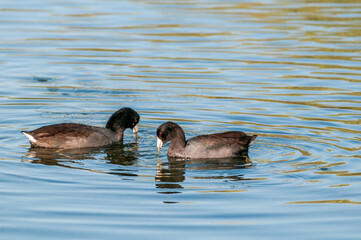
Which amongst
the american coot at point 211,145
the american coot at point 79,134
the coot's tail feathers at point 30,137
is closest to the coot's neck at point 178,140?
the american coot at point 211,145

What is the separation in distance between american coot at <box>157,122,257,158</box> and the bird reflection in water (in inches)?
3.7

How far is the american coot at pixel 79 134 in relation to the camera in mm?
12398

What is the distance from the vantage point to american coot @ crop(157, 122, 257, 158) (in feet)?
39.0

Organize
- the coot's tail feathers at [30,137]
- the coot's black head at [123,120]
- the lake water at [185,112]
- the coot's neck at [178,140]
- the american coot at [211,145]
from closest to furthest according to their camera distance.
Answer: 1. the lake water at [185,112]
2. the american coot at [211,145]
3. the coot's neck at [178,140]
4. the coot's tail feathers at [30,137]
5. the coot's black head at [123,120]

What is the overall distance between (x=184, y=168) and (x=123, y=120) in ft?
7.98

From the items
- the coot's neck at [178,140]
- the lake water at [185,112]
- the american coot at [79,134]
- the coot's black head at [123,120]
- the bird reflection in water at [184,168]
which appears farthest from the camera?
the coot's black head at [123,120]

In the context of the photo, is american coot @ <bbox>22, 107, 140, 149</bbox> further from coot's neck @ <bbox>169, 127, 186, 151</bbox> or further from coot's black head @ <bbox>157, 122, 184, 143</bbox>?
coot's neck @ <bbox>169, 127, 186, 151</bbox>

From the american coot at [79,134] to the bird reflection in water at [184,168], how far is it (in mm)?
1464

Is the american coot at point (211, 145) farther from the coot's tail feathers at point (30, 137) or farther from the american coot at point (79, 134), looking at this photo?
the coot's tail feathers at point (30, 137)

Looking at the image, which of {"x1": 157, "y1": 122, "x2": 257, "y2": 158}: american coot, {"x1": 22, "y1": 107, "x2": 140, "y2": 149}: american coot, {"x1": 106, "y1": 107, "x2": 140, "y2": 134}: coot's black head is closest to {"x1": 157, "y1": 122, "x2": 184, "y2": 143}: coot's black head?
{"x1": 157, "y1": 122, "x2": 257, "y2": 158}: american coot

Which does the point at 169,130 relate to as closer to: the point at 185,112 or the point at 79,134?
the point at 79,134

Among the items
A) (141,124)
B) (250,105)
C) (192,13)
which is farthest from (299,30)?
(141,124)

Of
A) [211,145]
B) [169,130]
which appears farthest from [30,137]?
[211,145]

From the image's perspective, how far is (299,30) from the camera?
2406cm
